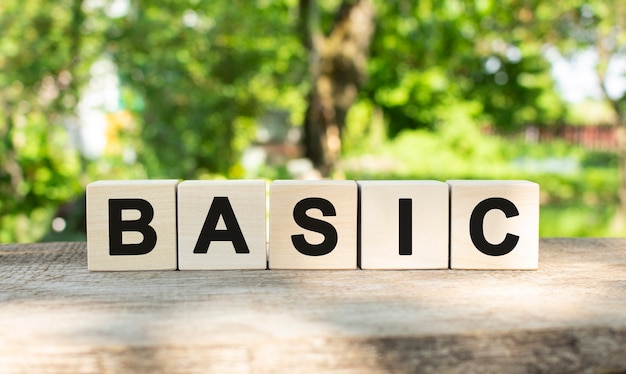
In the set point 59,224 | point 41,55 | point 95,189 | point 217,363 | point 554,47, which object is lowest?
point 59,224

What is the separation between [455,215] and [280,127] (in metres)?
14.0

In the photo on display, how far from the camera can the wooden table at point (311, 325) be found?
0.57 m

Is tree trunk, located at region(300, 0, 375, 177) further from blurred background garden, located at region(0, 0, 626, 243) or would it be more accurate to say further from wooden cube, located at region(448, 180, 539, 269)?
wooden cube, located at region(448, 180, 539, 269)

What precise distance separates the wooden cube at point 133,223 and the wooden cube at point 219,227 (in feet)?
0.06

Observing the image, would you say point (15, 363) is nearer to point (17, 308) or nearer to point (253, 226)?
point (17, 308)

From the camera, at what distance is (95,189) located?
36.6 inches

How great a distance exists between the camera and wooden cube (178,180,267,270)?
0.92m

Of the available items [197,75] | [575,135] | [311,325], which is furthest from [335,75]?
[575,135]

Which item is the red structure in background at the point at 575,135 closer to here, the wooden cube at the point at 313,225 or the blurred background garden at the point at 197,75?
the blurred background garden at the point at 197,75

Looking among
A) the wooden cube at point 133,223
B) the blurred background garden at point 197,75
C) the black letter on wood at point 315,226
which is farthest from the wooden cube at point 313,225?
the blurred background garden at point 197,75

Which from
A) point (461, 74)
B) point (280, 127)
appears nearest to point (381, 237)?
point (461, 74)

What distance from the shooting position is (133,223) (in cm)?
94

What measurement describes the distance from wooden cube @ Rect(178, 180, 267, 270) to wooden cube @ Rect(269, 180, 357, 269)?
0.03m

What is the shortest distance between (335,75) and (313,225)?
14.0 ft
